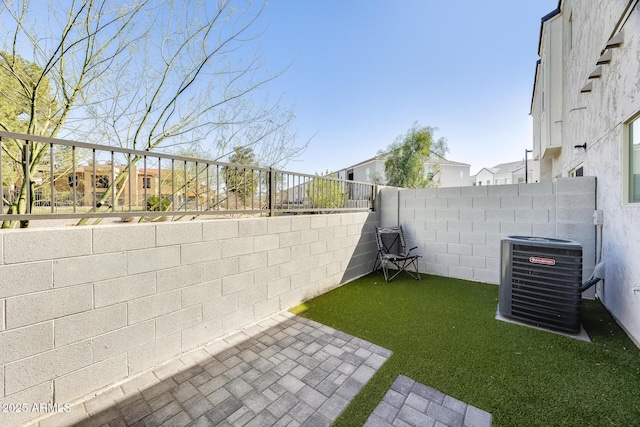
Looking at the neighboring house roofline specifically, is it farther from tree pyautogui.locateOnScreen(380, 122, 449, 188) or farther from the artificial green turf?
the artificial green turf

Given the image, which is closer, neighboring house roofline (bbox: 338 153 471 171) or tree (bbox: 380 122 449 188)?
tree (bbox: 380 122 449 188)

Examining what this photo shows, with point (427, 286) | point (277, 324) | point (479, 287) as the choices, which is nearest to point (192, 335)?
point (277, 324)

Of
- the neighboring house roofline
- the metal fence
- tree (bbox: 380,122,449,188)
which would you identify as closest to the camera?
the metal fence

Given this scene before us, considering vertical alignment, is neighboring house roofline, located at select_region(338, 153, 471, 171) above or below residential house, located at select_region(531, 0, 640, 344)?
above

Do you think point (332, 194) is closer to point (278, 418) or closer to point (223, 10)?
point (223, 10)

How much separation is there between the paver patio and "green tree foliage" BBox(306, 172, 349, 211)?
6.63ft

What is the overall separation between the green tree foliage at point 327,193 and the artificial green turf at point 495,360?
1.48m

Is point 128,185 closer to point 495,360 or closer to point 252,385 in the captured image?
point 252,385

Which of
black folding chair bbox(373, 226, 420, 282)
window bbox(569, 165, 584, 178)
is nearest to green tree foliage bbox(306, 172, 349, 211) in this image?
black folding chair bbox(373, 226, 420, 282)

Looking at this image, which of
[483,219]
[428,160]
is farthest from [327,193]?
[428,160]

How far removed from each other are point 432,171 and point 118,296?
21125mm

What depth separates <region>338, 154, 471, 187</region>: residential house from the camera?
65.1 ft

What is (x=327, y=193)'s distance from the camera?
13.5ft

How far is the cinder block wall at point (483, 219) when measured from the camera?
351 cm
